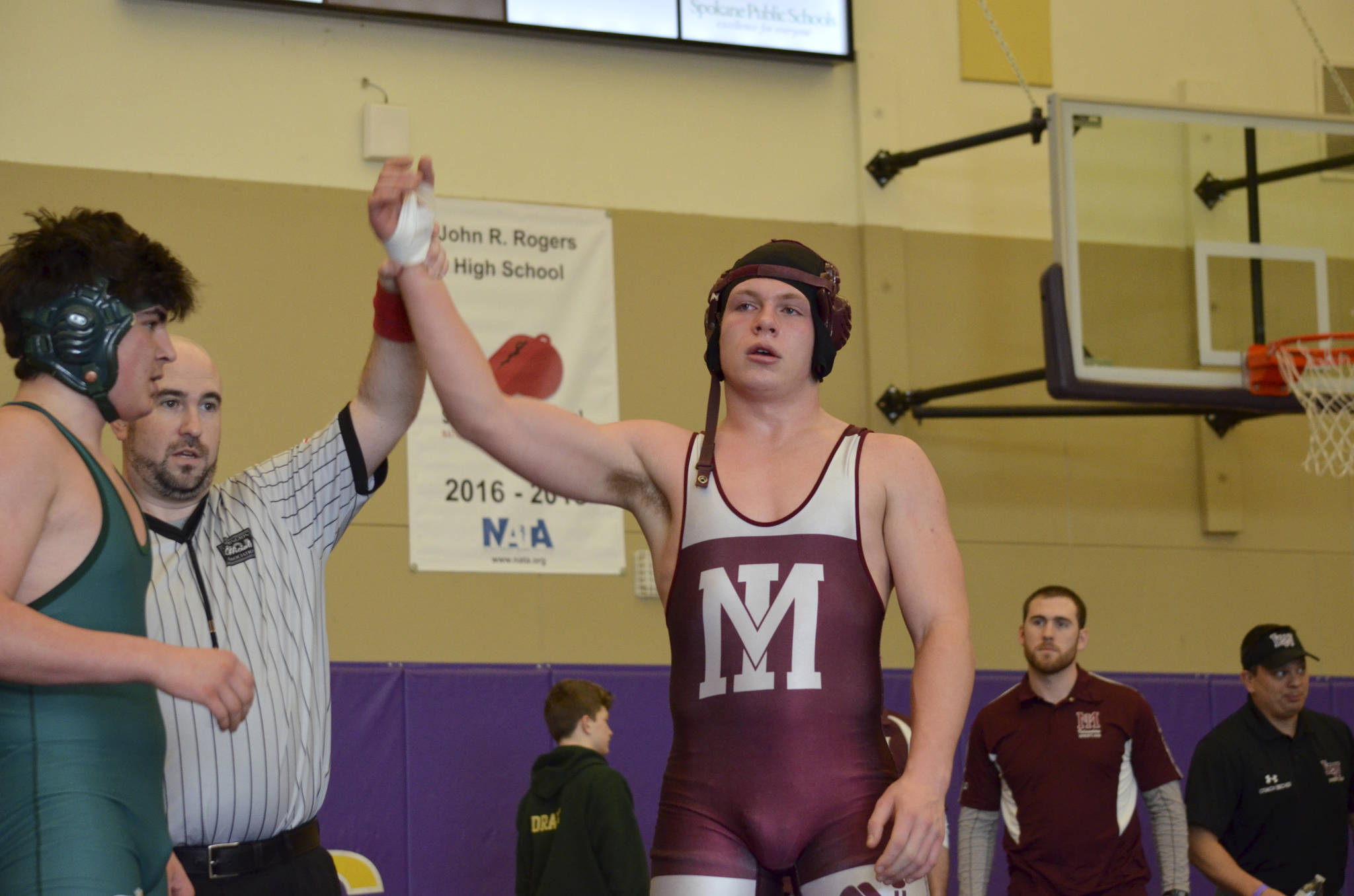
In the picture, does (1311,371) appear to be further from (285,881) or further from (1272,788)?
(285,881)

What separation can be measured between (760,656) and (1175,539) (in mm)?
7067

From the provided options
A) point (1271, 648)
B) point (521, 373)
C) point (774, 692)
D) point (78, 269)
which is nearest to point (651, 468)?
point (774, 692)

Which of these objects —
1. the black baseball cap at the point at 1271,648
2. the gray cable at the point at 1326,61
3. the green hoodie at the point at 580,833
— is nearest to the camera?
the green hoodie at the point at 580,833

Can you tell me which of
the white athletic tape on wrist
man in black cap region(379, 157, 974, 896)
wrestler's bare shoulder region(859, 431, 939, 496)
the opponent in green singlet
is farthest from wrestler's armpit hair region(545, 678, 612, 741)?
the white athletic tape on wrist

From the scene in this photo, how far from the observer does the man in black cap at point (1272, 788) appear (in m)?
6.59

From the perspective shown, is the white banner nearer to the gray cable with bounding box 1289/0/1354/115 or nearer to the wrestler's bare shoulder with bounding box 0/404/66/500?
the gray cable with bounding box 1289/0/1354/115

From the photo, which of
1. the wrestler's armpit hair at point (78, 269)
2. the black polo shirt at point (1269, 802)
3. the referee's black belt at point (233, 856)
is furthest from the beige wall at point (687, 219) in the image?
the wrestler's armpit hair at point (78, 269)

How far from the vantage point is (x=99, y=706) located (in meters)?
2.63

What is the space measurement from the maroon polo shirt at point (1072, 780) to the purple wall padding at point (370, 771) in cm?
264

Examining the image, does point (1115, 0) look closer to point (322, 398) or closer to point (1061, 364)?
point (1061, 364)

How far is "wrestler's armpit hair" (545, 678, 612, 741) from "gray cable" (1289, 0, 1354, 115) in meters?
5.38

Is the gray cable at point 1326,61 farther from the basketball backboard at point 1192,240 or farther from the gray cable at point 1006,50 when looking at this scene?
the basketball backboard at point 1192,240

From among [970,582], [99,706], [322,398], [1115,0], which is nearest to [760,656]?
[99,706]

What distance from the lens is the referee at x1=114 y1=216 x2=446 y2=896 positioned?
3441 mm
